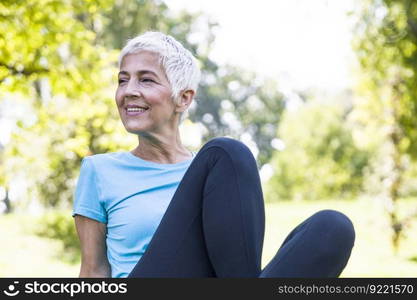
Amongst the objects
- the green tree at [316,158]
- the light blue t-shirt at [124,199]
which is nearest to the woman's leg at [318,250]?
the light blue t-shirt at [124,199]

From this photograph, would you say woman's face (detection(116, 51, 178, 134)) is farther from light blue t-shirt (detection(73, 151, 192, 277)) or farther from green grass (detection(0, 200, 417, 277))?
green grass (detection(0, 200, 417, 277))

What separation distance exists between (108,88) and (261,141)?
800 inches

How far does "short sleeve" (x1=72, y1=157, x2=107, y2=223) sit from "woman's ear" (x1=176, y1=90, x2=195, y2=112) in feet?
1.24

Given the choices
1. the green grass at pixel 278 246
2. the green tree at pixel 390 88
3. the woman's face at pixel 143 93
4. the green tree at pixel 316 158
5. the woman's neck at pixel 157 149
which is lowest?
the woman's neck at pixel 157 149

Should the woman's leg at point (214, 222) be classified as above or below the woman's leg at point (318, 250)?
above

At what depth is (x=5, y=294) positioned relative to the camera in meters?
2.23

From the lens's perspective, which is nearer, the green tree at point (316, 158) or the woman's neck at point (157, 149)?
the woman's neck at point (157, 149)

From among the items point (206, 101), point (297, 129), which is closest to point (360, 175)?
point (297, 129)

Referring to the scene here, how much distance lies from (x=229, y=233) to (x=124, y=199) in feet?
1.72

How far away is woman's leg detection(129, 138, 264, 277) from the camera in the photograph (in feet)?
5.70

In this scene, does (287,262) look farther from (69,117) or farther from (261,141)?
(261,141)

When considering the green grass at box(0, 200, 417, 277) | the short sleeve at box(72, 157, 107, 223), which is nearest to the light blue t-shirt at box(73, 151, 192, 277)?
the short sleeve at box(72, 157, 107, 223)

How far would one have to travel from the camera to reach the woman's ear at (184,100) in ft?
7.50

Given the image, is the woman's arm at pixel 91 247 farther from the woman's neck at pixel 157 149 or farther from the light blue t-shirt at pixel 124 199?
the woman's neck at pixel 157 149
